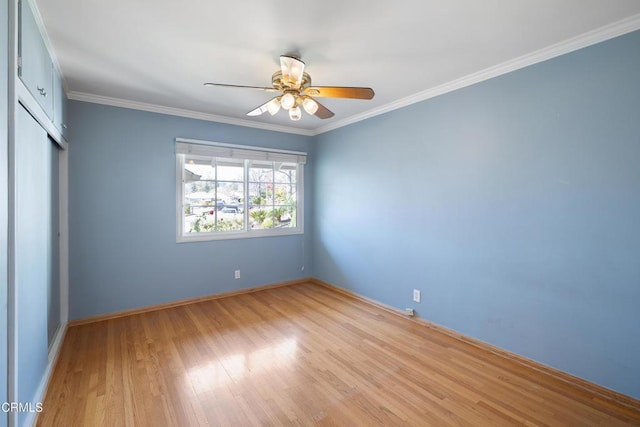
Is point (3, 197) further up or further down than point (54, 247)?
further up

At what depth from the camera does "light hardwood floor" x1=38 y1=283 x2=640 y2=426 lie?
71.4 inches

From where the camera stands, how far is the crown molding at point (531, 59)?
190 cm

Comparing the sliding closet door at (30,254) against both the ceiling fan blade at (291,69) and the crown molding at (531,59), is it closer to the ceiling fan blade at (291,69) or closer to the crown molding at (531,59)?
the ceiling fan blade at (291,69)

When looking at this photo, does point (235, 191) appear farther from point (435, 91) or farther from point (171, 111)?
point (435, 91)

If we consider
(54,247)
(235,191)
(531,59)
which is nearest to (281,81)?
(531,59)

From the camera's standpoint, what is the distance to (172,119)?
3607 mm

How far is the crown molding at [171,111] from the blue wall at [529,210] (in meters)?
1.56

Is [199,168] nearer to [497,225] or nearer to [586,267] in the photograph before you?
[497,225]

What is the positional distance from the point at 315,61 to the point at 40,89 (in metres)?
1.86

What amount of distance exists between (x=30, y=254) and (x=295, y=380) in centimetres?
190

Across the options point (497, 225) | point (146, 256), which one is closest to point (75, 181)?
point (146, 256)

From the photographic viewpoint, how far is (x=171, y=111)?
140 inches

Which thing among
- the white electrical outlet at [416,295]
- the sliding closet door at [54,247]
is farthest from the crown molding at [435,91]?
the white electrical outlet at [416,295]

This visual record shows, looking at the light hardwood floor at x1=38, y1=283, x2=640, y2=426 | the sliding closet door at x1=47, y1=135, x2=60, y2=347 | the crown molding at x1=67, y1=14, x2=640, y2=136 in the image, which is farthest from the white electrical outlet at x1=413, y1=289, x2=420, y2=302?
the sliding closet door at x1=47, y1=135, x2=60, y2=347
